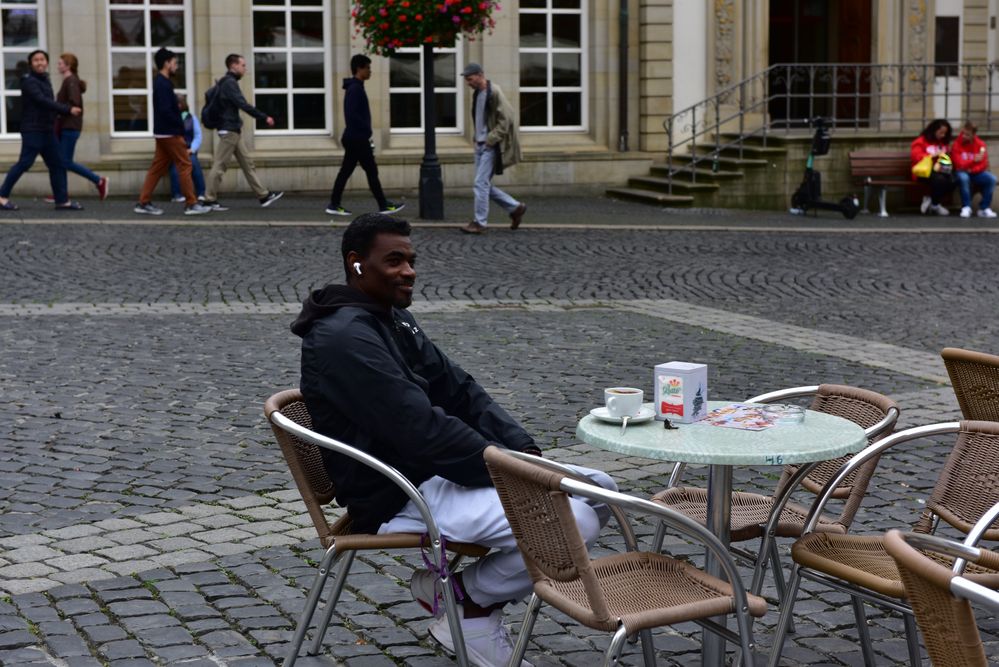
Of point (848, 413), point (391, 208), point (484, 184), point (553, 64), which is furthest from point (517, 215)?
point (848, 413)

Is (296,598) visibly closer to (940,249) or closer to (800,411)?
(800,411)

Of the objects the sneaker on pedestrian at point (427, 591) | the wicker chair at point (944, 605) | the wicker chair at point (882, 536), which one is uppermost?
the wicker chair at point (944, 605)

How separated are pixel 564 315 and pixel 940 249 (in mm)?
6998

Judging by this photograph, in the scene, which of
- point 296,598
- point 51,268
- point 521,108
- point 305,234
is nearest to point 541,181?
point 521,108

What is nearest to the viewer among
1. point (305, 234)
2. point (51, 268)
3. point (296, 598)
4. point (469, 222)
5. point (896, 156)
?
point (296, 598)

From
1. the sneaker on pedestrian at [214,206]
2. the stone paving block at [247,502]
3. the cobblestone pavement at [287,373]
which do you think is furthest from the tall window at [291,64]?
the stone paving block at [247,502]

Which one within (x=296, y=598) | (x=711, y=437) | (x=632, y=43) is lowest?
(x=296, y=598)

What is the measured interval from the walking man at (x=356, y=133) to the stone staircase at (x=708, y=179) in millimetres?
4946

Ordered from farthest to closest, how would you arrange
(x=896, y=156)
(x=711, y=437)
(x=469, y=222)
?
(x=896, y=156) → (x=469, y=222) → (x=711, y=437)

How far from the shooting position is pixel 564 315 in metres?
12.3

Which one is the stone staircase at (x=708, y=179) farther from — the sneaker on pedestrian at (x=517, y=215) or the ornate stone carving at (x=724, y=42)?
the sneaker on pedestrian at (x=517, y=215)

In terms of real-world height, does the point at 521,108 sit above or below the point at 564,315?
above

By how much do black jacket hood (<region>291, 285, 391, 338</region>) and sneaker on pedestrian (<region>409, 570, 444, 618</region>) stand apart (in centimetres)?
78

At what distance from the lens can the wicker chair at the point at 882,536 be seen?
430 centimetres
